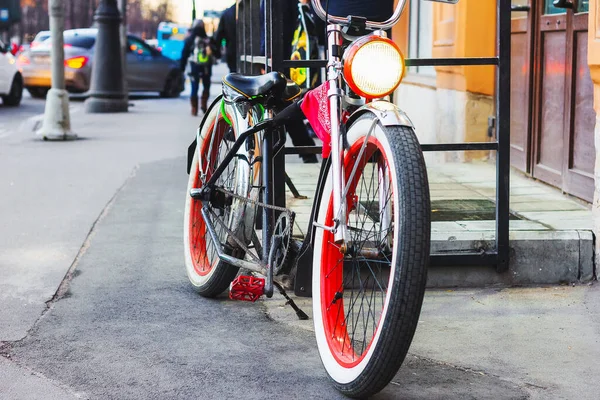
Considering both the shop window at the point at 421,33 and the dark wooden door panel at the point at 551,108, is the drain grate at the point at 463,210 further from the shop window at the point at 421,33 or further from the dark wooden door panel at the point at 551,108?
the shop window at the point at 421,33

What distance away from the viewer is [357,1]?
4.91 m

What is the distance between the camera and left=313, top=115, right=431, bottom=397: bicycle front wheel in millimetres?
3178

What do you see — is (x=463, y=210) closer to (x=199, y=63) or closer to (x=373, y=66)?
(x=373, y=66)

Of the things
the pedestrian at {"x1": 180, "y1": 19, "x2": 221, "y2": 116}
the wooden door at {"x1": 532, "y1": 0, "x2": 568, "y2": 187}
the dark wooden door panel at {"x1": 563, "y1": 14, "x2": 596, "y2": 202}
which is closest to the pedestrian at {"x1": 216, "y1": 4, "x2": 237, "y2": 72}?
the wooden door at {"x1": 532, "y1": 0, "x2": 568, "y2": 187}

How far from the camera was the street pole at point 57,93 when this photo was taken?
506 inches

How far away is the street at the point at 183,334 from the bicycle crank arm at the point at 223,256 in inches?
10.5

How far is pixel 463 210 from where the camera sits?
602cm

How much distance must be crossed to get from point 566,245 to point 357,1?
61.4 inches

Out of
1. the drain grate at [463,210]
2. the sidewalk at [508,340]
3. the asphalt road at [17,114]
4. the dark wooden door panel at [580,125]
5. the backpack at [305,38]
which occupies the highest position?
the backpack at [305,38]

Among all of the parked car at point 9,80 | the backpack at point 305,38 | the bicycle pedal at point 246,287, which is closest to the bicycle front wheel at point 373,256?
the bicycle pedal at point 246,287

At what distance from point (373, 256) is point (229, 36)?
330 inches

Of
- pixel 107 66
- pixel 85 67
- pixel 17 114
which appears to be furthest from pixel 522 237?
pixel 85 67

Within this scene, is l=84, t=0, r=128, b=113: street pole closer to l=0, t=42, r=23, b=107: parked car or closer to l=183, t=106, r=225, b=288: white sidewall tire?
l=0, t=42, r=23, b=107: parked car

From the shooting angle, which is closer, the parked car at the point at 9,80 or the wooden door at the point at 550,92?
the wooden door at the point at 550,92
